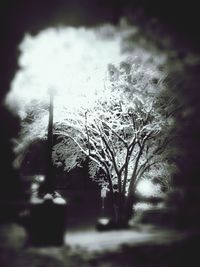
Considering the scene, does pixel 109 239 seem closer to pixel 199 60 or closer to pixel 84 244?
pixel 84 244

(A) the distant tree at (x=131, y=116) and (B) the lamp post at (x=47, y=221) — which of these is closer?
(B) the lamp post at (x=47, y=221)

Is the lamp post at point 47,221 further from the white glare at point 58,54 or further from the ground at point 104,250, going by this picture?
the white glare at point 58,54

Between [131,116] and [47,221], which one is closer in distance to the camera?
[47,221]

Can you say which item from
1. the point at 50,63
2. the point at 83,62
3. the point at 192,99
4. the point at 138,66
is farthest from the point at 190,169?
the point at 138,66

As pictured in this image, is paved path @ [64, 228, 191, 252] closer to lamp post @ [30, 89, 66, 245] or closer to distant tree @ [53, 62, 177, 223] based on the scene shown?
lamp post @ [30, 89, 66, 245]

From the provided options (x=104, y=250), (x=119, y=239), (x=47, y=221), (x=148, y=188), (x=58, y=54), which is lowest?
(x=104, y=250)

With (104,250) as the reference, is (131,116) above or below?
above

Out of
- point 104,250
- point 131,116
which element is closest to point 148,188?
point 131,116

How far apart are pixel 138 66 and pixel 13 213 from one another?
27.9 feet

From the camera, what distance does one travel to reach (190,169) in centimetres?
769

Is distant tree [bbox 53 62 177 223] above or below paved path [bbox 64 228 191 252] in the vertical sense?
above

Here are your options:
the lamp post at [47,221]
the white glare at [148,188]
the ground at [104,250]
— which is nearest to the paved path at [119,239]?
the ground at [104,250]

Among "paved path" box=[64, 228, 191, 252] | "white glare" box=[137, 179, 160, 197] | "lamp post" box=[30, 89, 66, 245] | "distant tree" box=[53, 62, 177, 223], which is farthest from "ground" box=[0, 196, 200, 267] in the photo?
"white glare" box=[137, 179, 160, 197]

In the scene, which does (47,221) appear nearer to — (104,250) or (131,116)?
(104,250)
